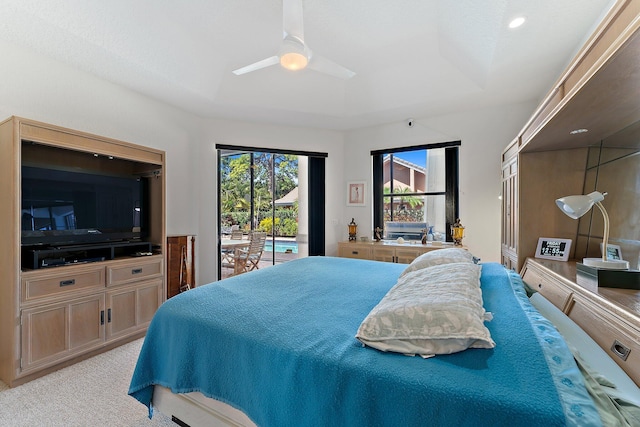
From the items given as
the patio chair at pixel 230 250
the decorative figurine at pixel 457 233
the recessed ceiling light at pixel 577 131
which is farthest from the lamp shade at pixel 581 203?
the patio chair at pixel 230 250

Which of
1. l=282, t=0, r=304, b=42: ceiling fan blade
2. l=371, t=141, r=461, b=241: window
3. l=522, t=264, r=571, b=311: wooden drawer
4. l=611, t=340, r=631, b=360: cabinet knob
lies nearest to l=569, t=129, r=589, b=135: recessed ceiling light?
l=522, t=264, r=571, b=311: wooden drawer

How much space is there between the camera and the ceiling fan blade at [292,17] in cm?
183

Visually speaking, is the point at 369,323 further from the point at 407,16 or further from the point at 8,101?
the point at 8,101

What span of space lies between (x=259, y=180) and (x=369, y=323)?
15.8 feet

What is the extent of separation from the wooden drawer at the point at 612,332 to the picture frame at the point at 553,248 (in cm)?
116

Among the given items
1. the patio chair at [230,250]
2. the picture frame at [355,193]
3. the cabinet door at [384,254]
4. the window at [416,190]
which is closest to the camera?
the cabinet door at [384,254]

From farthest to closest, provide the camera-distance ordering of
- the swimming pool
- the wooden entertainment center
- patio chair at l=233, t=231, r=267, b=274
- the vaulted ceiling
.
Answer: the swimming pool
patio chair at l=233, t=231, r=267, b=274
the vaulted ceiling
the wooden entertainment center

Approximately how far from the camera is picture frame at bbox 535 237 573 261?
239 centimetres

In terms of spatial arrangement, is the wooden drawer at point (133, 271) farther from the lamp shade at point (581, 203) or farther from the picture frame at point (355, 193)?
the lamp shade at point (581, 203)

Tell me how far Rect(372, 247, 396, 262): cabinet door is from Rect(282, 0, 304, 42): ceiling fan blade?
3058 millimetres

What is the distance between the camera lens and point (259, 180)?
220 inches

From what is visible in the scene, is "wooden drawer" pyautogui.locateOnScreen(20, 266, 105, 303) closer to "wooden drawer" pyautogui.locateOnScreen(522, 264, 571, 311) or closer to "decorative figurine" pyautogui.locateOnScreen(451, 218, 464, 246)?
"wooden drawer" pyautogui.locateOnScreen(522, 264, 571, 311)

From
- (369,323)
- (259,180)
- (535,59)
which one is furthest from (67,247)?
(535,59)

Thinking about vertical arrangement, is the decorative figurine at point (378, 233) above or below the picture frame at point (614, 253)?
below
